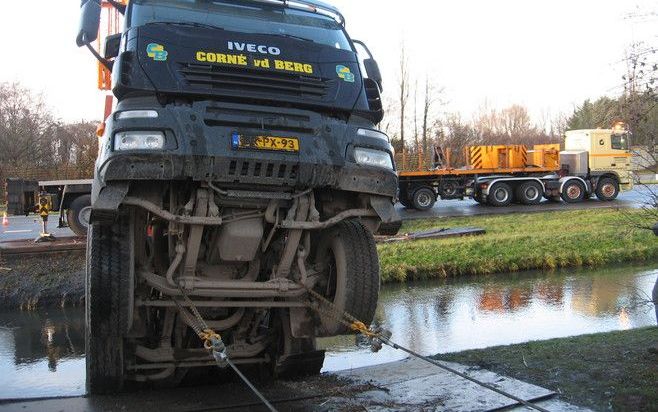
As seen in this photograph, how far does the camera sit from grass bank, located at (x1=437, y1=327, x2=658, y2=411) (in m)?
4.42

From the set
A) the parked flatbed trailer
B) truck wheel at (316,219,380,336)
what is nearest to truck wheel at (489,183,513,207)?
the parked flatbed trailer

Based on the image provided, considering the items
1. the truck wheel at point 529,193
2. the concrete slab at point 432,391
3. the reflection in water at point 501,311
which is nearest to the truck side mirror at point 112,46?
the concrete slab at point 432,391

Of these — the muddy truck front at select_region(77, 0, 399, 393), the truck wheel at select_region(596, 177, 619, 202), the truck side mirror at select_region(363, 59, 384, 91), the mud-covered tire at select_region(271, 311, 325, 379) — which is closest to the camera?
the muddy truck front at select_region(77, 0, 399, 393)

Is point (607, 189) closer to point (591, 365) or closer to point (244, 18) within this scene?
point (591, 365)

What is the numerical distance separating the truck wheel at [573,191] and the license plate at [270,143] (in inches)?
876

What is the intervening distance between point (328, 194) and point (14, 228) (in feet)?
56.8

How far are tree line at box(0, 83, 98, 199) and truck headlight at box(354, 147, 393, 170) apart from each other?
26.8 m

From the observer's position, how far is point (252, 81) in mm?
4508

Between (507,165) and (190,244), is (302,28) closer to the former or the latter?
(190,244)

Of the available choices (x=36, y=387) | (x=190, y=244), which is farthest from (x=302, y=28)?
(x=36, y=387)

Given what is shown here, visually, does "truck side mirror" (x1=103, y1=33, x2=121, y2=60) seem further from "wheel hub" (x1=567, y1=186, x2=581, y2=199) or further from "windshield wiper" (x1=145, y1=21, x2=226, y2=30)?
"wheel hub" (x1=567, y1=186, x2=581, y2=199)

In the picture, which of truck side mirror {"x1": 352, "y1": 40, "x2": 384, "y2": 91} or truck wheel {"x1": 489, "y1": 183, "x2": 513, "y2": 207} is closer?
truck side mirror {"x1": 352, "y1": 40, "x2": 384, "y2": 91}

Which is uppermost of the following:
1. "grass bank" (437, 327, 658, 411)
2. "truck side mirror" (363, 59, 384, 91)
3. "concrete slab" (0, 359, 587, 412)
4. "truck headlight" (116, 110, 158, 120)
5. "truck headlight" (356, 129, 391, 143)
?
"truck side mirror" (363, 59, 384, 91)

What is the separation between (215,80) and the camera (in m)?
4.38
